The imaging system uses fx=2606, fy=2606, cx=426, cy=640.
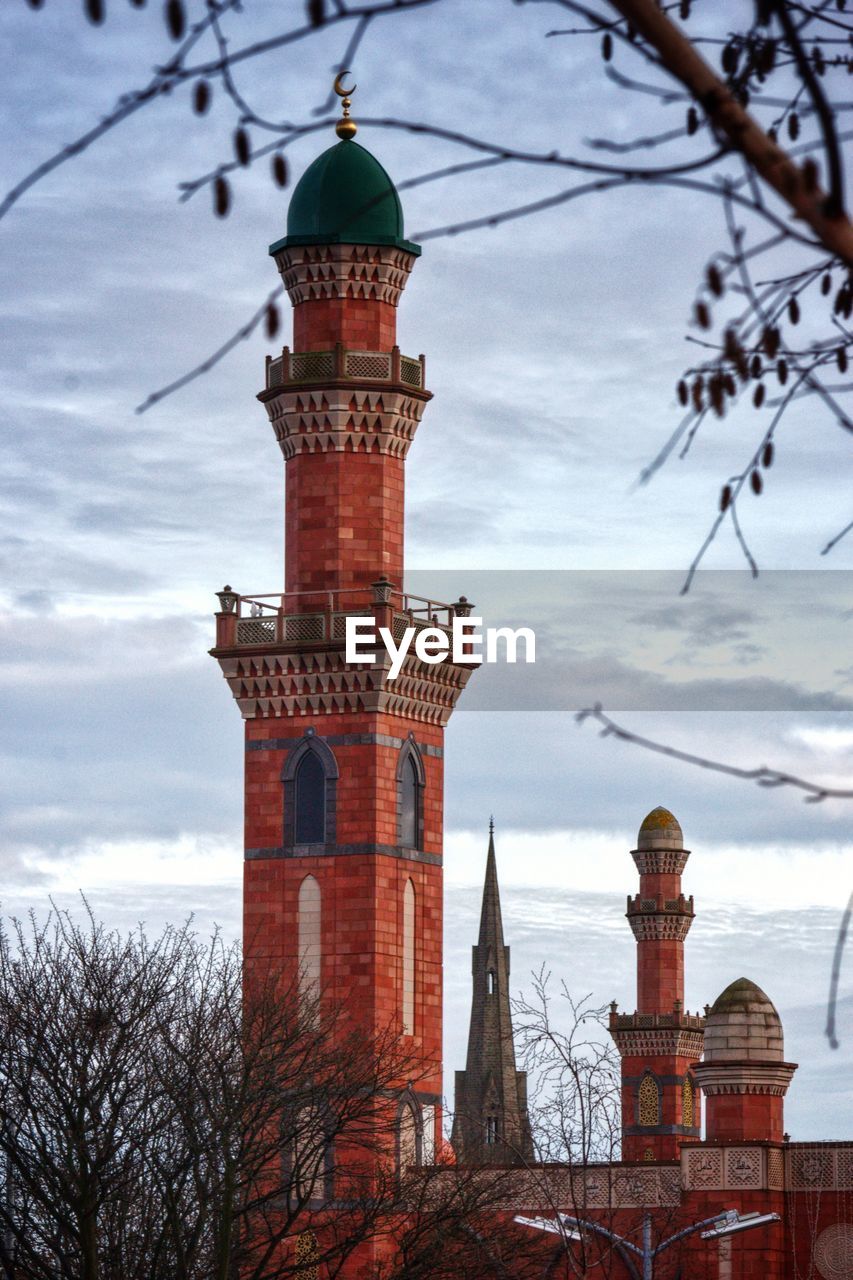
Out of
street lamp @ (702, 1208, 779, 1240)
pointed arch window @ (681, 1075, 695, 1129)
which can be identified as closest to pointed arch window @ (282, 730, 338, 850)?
street lamp @ (702, 1208, 779, 1240)

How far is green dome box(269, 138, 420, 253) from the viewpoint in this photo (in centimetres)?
5225

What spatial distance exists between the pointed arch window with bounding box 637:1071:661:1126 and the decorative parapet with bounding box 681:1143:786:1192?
35.8 m

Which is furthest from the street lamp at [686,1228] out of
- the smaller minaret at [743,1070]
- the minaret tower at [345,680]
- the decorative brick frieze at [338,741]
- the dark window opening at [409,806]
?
the decorative brick frieze at [338,741]

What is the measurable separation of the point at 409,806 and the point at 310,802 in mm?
2130

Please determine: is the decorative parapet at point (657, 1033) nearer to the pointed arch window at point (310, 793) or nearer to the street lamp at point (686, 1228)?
the pointed arch window at point (310, 793)

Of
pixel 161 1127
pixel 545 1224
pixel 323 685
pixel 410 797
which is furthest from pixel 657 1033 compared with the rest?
pixel 161 1127

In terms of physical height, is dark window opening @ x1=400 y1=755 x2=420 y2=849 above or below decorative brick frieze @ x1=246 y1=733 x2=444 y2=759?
below

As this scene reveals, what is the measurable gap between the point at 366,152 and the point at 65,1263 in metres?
27.5

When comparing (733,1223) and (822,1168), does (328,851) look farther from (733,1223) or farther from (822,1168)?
(733,1223)

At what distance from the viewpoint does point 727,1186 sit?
149 ft

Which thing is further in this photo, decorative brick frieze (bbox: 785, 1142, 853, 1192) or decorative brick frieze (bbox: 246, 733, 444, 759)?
decorative brick frieze (bbox: 246, 733, 444, 759)

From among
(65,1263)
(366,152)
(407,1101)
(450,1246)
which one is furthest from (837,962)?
(366,152)

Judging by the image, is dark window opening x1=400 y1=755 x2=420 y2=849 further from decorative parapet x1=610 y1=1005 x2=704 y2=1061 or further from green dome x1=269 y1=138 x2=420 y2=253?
decorative parapet x1=610 y1=1005 x2=704 y2=1061

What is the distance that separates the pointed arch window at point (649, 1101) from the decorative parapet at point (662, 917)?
434 cm
